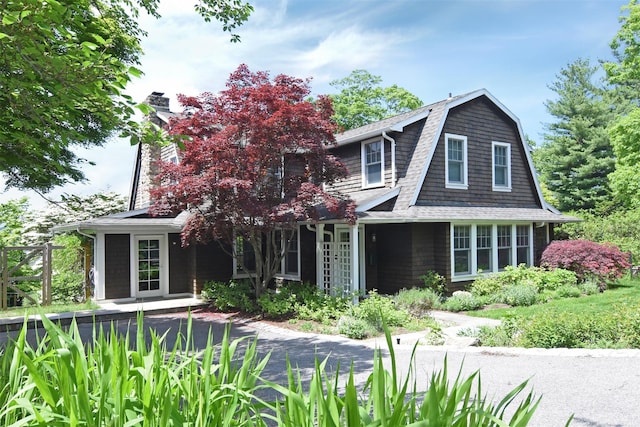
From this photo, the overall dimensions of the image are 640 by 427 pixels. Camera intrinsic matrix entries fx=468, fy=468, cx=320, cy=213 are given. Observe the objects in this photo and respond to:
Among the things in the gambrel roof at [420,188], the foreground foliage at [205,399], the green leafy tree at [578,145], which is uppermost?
the green leafy tree at [578,145]

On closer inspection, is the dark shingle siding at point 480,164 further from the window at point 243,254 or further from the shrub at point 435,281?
the window at point 243,254

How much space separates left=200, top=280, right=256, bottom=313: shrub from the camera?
12.4 m

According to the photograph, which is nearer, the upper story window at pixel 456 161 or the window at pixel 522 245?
the upper story window at pixel 456 161

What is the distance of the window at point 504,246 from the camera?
1566cm

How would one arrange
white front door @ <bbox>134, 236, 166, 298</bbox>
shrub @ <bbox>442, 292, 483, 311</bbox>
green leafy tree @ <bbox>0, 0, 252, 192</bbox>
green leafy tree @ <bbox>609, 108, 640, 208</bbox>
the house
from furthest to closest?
green leafy tree @ <bbox>609, 108, 640, 208</bbox>, white front door @ <bbox>134, 236, 166, 298</bbox>, the house, shrub @ <bbox>442, 292, 483, 311</bbox>, green leafy tree @ <bbox>0, 0, 252, 192</bbox>

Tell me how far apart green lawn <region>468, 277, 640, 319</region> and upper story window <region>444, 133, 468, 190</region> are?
4.53m

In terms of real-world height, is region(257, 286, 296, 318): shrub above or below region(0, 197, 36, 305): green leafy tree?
below

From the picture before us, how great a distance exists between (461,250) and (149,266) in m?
9.99

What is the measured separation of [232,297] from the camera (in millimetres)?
12711

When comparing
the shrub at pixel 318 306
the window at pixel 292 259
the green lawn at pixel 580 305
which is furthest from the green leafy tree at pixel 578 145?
the shrub at pixel 318 306

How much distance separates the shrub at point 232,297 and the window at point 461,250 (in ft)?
20.5

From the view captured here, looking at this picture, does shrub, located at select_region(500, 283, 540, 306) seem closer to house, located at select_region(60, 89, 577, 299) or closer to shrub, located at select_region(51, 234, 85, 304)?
house, located at select_region(60, 89, 577, 299)

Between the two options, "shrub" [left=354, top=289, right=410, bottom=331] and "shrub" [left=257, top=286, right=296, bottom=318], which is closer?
"shrub" [left=354, top=289, right=410, bottom=331]

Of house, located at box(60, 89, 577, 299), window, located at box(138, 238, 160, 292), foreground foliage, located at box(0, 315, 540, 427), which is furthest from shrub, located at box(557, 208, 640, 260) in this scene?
foreground foliage, located at box(0, 315, 540, 427)
